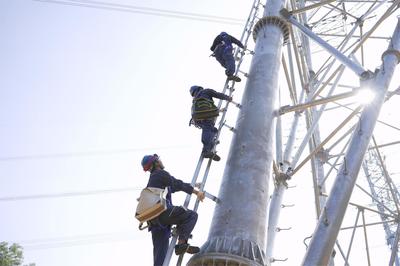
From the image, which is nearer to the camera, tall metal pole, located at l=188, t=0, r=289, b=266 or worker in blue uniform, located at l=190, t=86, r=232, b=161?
tall metal pole, located at l=188, t=0, r=289, b=266

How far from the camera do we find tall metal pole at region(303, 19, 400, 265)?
4.57 metres

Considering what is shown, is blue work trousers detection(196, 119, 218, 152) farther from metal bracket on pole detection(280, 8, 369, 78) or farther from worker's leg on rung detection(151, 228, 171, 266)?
metal bracket on pole detection(280, 8, 369, 78)

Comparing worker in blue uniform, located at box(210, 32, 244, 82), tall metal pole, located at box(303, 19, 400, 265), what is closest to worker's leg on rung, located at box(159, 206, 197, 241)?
tall metal pole, located at box(303, 19, 400, 265)

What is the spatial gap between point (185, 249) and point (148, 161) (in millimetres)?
1416

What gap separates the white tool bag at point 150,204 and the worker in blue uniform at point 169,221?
0.53 feet

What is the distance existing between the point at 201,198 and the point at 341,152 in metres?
6.39

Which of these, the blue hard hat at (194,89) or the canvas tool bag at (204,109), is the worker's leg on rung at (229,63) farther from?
the canvas tool bag at (204,109)

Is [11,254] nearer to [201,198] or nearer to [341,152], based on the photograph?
[341,152]

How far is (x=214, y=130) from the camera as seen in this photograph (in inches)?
268

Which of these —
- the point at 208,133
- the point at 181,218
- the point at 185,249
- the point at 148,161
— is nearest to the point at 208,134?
the point at 208,133

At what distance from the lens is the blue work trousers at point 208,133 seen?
251 inches

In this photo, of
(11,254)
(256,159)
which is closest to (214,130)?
(256,159)

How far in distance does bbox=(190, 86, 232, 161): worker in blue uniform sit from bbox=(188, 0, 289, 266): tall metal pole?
0.45 metres

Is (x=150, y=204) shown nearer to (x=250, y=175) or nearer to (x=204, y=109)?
(x=250, y=175)
